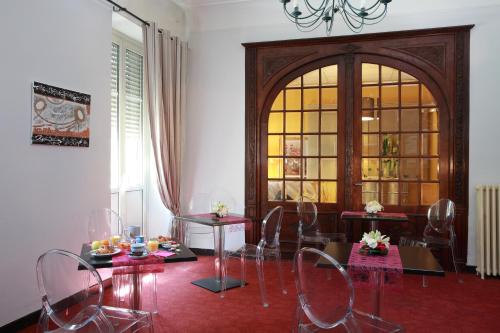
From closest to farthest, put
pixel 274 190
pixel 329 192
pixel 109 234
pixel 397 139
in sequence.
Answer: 1. pixel 109 234
2. pixel 397 139
3. pixel 329 192
4. pixel 274 190

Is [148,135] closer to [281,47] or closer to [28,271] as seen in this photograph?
[281,47]

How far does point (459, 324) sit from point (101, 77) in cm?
387

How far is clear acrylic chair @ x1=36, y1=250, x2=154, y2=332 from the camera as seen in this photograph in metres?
2.30

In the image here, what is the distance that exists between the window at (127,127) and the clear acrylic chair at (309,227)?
205 centimetres

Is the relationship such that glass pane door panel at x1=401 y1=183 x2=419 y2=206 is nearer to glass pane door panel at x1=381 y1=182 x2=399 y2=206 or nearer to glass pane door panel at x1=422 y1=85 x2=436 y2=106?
Answer: glass pane door panel at x1=381 y1=182 x2=399 y2=206

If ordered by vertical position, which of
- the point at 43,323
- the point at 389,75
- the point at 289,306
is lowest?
the point at 289,306

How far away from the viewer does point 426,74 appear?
511 centimetres

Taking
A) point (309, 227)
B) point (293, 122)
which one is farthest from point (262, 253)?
point (293, 122)

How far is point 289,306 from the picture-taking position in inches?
151

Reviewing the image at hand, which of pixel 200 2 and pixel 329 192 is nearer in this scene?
pixel 329 192

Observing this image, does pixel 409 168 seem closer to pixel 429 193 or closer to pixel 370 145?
pixel 429 193

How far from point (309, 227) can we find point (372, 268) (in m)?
2.45

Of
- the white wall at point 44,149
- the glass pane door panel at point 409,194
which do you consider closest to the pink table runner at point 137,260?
the white wall at point 44,149

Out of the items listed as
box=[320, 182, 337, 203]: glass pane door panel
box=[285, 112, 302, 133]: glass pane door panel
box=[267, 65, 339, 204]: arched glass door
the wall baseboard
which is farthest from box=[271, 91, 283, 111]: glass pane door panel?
the wall baseboard
